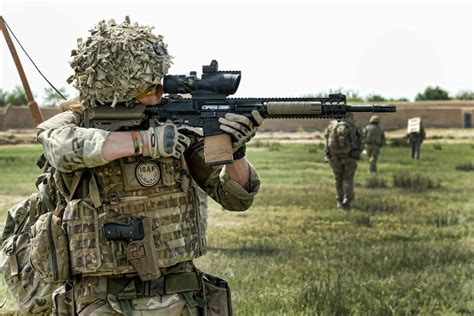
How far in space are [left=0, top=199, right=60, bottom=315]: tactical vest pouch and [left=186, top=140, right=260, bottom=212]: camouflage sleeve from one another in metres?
1.01

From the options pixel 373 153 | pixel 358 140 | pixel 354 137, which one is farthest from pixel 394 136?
pixel 354 137

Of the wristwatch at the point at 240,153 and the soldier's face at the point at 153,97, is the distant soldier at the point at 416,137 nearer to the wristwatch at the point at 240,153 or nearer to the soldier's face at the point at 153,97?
the wristwatch at the point at 240,153

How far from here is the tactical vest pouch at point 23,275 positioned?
4.85m

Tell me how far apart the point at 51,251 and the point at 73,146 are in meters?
0.52

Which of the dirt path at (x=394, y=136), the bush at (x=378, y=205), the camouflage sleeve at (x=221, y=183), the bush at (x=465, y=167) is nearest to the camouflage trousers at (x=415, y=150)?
the bush at (x=465, y=167)

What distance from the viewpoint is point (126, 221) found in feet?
13.5

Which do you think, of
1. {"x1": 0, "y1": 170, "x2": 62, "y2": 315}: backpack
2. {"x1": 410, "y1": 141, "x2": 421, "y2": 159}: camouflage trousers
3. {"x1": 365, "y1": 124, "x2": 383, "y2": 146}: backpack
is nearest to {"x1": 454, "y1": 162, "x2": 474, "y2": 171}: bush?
{"x1": 410, "y1": 141, "x2": 421, "y2": 159}: camouflage trousers

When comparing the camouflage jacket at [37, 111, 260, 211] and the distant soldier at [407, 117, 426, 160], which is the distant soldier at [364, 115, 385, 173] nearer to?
the distant soldier at [407, 117, 426, 160]

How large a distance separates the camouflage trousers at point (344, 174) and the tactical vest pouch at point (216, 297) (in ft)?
39.4

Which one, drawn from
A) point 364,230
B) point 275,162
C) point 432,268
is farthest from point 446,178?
point 432,268

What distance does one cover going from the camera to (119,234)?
4.06 meters

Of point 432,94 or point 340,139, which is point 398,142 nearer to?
point 432,94

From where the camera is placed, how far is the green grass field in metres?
8.64

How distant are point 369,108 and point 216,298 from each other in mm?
1115
